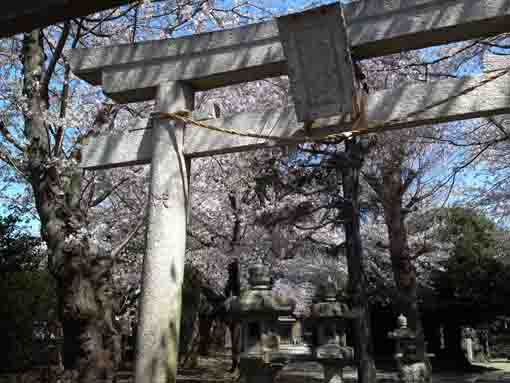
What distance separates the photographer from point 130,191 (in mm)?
11984

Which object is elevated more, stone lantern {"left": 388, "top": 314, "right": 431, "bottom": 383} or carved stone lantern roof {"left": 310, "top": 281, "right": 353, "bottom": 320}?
carved stone lantern roof {"left": 310, "top": 281, "right": 353, "bottom": 320}

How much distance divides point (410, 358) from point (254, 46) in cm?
807

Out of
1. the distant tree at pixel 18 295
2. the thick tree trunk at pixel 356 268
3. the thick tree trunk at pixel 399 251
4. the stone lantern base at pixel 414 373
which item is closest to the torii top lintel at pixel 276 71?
the thick tree trunk at pixel 356 268

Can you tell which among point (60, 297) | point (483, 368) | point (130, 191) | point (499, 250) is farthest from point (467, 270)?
point (60, 297)

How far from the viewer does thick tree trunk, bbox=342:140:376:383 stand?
31.4ft

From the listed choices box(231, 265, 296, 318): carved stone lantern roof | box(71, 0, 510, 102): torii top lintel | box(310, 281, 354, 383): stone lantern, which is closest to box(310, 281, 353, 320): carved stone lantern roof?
box(310, 281, 354, 383): stone lantern

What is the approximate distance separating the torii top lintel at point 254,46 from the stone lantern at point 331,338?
4043mm

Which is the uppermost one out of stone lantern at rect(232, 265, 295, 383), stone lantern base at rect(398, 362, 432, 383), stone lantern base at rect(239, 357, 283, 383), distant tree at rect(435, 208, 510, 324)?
distant tree at rect(435, 208, 510, 324)

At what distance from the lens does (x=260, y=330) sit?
5.58 meters

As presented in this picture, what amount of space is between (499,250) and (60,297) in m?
15.1

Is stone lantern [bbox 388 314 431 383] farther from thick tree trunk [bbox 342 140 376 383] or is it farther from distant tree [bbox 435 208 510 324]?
distant tree [bbox 435 208 510 324]

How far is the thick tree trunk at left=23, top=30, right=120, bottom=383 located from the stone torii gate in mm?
2368

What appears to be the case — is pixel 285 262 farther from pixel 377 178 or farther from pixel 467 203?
pixel 467 203

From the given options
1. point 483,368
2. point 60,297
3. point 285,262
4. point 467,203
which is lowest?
Result: point 483,368
